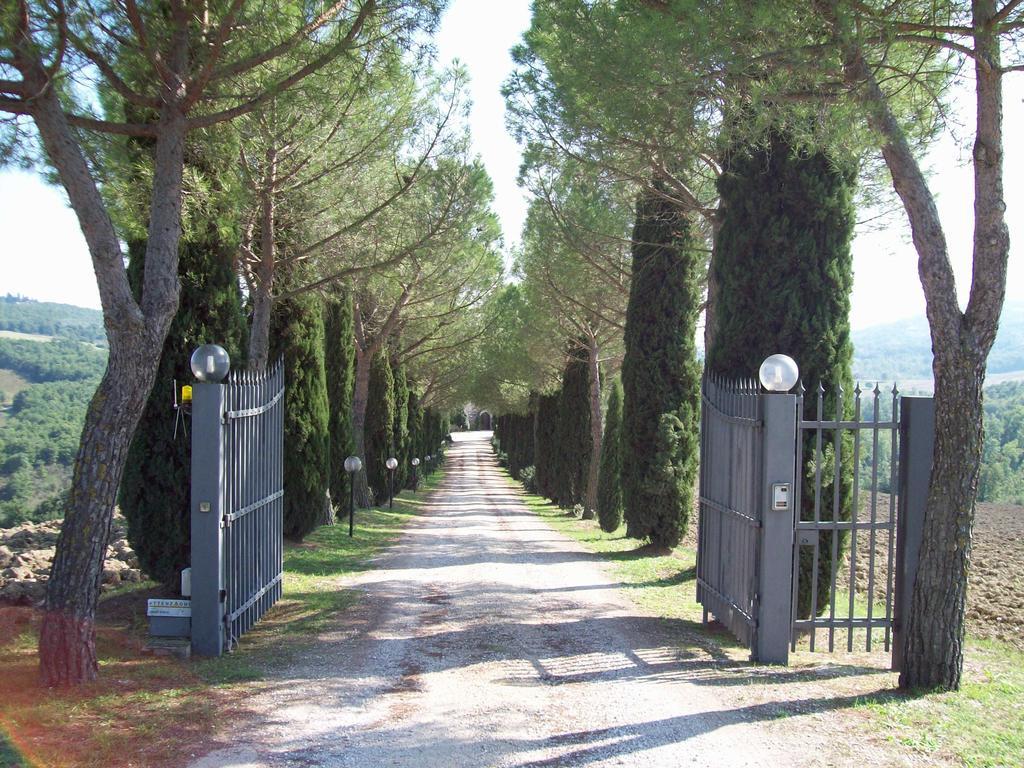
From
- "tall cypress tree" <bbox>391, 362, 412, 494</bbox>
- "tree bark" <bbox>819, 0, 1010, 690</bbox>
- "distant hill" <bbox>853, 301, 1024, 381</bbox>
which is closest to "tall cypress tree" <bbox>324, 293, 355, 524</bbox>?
"tall cypress tree" <bbox>391, 362, 412, 494</bbox>

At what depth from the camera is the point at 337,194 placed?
11281mm

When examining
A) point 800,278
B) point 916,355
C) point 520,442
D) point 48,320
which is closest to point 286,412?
point 800,278

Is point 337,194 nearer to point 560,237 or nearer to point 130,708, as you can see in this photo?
point 560,237

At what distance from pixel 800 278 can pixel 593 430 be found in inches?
539

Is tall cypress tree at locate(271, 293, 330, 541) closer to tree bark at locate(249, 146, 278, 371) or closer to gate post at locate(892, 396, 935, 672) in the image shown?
tree bark at locate(249, 146, 278, 371)

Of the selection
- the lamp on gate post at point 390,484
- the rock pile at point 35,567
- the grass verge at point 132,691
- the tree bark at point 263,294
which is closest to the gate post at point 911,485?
the grass verge at point 132,691

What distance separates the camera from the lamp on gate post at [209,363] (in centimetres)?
563

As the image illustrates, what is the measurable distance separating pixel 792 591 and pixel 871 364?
115686 mm

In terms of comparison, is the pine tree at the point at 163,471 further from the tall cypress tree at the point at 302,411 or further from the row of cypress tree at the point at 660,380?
the row of cypress tree at the point at 660,380

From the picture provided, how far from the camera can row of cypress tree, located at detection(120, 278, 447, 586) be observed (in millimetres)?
6945

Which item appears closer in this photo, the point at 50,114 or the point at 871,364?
the point at 50,114

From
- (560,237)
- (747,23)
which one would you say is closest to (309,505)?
(560,237)

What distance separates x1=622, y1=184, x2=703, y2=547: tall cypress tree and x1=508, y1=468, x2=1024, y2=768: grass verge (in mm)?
3557

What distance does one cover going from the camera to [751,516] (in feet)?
19.3
